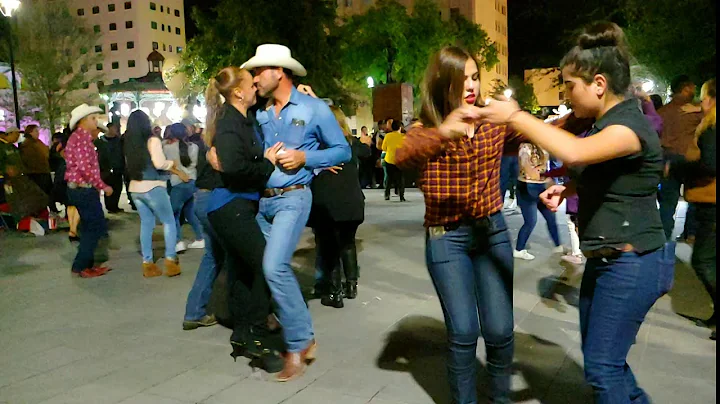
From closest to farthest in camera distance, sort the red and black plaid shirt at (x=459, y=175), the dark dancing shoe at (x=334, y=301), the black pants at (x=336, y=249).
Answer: the red and black plaid shirt at (x=459, y=175) → the dark dancing shoe at (x=334, y=301) → the black pants at (x=336, y=249)

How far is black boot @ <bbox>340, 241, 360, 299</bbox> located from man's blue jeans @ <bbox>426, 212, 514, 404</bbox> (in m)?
2.87

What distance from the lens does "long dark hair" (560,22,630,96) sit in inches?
105

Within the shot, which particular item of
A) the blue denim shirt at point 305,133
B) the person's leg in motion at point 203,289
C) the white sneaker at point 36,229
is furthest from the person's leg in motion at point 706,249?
the white sneaker at point 36,229

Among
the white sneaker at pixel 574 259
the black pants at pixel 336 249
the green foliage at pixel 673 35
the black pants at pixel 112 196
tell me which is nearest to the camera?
the black pants at pixel 336 249

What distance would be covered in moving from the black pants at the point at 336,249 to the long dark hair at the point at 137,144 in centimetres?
238

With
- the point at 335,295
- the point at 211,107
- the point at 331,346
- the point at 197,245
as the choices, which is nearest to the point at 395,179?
the point at 197,245

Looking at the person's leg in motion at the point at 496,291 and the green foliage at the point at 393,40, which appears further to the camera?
the green foliage at the point at 393,40

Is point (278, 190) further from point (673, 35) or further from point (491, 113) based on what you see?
point (673, 35)

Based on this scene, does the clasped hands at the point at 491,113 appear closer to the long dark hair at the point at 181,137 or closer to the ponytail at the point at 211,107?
the ponytail at the point at 211,107

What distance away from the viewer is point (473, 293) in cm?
326

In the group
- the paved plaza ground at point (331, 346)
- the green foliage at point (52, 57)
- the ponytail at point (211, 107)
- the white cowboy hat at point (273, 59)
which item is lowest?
the paved plaza ground at point (331, 346)

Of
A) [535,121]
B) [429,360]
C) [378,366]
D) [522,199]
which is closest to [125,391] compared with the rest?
[378,366]

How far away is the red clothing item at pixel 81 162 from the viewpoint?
7.18m

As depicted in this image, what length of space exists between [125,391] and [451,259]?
237cm
